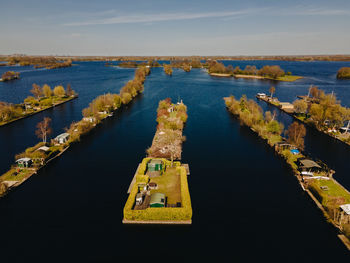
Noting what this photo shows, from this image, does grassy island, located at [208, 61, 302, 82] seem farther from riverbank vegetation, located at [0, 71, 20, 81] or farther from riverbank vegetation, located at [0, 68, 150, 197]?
riverbank vegetation, located at [0, 71, 20, 81]

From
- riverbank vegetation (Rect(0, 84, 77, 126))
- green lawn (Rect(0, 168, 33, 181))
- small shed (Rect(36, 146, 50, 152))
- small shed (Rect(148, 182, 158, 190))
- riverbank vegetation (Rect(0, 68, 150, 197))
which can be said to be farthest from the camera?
riverbank vegetation (Rect(0, 84, 77, 126))

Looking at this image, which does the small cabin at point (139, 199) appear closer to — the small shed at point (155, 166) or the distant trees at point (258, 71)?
the small shed at point (155, 166)

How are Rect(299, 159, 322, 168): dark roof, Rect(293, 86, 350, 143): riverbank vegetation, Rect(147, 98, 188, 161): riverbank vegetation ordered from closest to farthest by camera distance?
Rect(299, 159, 322, 168): dark roof, Rect(147, 98, 188, 161): riverbank vegetation, Rect(293, 86, 350, 143): riverbank vegetation

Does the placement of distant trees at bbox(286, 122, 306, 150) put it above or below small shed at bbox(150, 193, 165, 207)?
above

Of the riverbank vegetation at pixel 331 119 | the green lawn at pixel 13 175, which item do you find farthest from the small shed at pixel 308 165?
the green lawn at pixel 13 175

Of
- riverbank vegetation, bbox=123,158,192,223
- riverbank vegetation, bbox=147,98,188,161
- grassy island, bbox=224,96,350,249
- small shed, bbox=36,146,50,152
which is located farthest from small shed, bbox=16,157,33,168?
grassy island, bbox=224,96,350,249

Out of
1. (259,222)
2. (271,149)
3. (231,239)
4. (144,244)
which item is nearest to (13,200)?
(144,244)
